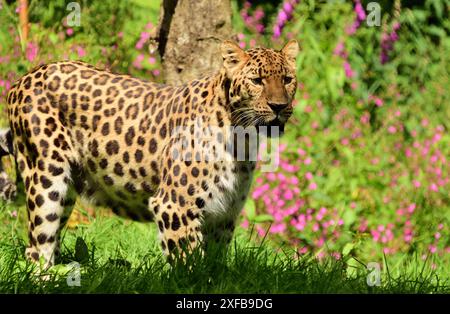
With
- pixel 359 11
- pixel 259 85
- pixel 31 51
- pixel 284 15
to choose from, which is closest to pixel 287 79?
pixel 259 85

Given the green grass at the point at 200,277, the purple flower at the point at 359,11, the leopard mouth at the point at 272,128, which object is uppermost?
the purple flower at the point at 359,11

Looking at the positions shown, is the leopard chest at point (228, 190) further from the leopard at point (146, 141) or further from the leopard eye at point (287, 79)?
the leopard eye at point (287, 79)

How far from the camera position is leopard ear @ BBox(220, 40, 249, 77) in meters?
5.93

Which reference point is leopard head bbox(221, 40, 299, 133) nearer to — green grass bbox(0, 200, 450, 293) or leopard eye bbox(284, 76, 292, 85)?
leopard eye bbox(284, 76, 292, 85)

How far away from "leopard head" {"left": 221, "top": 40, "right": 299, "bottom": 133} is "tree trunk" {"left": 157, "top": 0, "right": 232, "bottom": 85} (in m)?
1.54

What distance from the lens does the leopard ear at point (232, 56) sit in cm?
593

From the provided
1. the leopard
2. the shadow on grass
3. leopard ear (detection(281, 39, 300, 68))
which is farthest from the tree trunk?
the shadow on grass

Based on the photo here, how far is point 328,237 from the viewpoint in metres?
8.42

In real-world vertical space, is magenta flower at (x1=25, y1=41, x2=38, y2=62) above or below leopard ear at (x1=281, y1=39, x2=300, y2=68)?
below

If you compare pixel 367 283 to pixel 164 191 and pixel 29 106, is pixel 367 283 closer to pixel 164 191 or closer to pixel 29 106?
pixel 164 191

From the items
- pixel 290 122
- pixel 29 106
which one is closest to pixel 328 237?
pixel 290 122

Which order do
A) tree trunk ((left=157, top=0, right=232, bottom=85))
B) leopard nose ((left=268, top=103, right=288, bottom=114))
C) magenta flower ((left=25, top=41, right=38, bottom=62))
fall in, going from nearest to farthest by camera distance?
leopard nose ((left=268, top=103, right=288, bottom=114)), tree trunk ((left=157, top=0, right=232, bottom=85)), magenta flower ((left=25, top=41, right=38, bottom=62))

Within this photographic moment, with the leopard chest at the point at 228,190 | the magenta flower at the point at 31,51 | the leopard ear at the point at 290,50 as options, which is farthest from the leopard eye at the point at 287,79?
the magenta flower at the point at 31,51

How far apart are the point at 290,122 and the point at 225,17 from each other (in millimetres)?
1618
